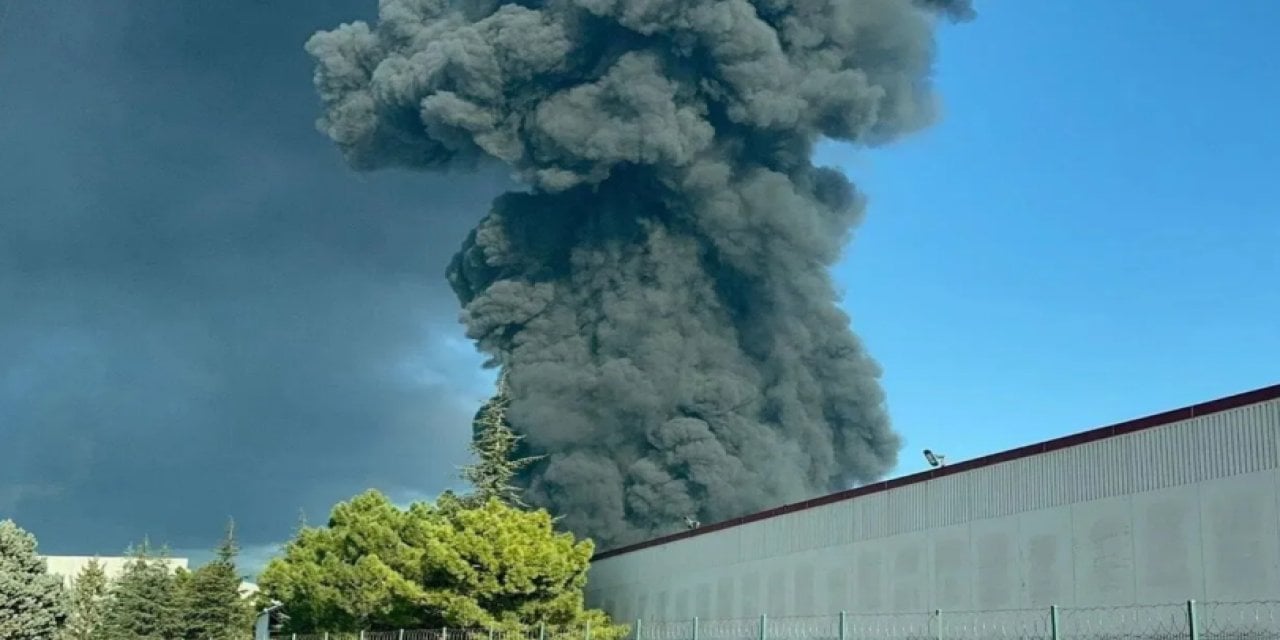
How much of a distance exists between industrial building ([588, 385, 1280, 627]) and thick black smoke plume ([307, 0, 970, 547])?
80.2ft

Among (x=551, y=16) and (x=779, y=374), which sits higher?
(x=551, y=16)

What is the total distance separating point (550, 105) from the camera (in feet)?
192

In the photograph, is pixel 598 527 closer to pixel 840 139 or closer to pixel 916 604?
pixel 840 139

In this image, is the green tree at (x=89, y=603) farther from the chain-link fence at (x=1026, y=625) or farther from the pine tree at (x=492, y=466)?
the chain-link fence at (x=1026, y=625)

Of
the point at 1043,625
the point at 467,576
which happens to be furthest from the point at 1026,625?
the point at 467,576

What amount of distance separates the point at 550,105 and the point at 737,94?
8.05 metres

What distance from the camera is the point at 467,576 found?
104ft

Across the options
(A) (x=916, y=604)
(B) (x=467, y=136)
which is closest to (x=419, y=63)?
(B) (x=467, y=136)

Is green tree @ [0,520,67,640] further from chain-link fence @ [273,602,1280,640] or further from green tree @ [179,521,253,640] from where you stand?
chain-link fence @ [273,602,1280,640]

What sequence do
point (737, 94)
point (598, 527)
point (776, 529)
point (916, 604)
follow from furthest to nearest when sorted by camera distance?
point (737, 94)
point (598, 527)
point (776, 529)
point (916, 604)

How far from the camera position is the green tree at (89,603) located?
51750mm

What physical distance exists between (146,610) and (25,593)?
31.2ft

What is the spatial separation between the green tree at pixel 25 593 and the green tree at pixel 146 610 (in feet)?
19.3

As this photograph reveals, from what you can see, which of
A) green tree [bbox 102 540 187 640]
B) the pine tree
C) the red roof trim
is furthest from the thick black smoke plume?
the red roof trim
